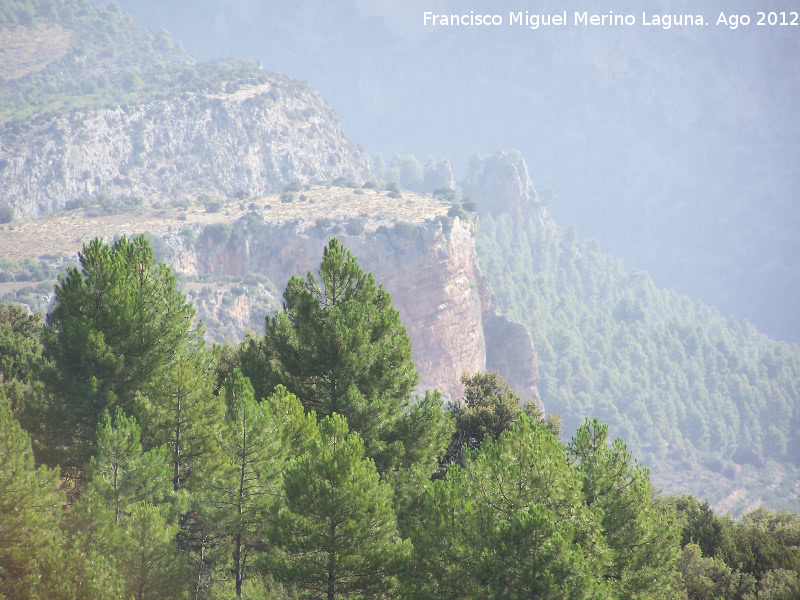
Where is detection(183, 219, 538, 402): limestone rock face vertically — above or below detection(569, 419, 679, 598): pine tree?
above

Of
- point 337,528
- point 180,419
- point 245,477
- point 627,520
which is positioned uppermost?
point 180,419

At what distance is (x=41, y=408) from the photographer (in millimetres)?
24906

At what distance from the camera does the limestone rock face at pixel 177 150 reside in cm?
13550

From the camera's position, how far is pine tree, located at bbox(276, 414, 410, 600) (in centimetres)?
1809

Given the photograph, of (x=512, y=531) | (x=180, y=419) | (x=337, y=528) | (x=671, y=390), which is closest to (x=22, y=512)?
(x=180, y=419)

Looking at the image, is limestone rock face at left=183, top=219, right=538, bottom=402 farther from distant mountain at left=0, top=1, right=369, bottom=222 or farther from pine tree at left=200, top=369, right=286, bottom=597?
pine tree at left=200, top=369, right=286, bottom=597

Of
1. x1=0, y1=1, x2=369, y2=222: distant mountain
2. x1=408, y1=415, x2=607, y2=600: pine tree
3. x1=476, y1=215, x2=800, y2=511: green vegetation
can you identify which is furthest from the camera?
x1=476, y1=215, x2=800, y2=511: green vegetation

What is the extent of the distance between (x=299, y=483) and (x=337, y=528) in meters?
1.67

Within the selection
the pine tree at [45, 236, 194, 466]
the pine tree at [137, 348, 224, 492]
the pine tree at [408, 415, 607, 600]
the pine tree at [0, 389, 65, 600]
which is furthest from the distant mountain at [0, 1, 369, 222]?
the pine tree at [408, 415, 607, 600]

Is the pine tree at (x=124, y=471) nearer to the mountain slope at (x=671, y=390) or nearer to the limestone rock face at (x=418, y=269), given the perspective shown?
the limestone rock face at (x=418, y=269)

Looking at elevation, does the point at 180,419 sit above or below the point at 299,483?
above

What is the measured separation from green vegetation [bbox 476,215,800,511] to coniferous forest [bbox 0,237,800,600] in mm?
134278

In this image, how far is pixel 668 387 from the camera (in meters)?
174

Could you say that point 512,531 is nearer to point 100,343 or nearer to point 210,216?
point 100,343
